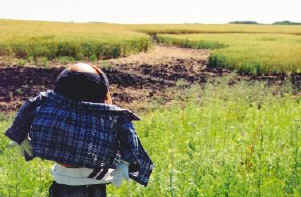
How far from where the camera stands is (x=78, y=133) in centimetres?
270

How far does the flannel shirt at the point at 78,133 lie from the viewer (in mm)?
2697

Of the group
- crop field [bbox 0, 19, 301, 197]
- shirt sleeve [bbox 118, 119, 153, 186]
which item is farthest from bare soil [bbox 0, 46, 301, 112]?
shirt sleeve [bbox 118, 119, 153, 186]

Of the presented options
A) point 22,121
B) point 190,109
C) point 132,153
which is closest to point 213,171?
point 132,153

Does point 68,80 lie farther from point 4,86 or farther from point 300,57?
point 300,57

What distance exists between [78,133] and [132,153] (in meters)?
0.35

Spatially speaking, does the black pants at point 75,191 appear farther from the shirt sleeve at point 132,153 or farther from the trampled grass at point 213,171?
the trampled grass at point 213,171

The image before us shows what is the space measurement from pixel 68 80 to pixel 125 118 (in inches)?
16.3

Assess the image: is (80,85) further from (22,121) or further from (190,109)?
(190,109)

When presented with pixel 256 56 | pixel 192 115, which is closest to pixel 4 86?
pixel 192 115

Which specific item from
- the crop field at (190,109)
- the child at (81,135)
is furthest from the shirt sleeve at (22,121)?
the crop field at (190,109)

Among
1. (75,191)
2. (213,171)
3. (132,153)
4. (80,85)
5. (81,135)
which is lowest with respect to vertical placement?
(213,171)

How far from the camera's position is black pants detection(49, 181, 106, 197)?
2.78m

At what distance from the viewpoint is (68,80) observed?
2762mm

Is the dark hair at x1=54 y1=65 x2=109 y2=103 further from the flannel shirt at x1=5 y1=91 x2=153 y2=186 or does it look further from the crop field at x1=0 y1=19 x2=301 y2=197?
the crop field at x1=0 y1=19 x2=301 y2=197
